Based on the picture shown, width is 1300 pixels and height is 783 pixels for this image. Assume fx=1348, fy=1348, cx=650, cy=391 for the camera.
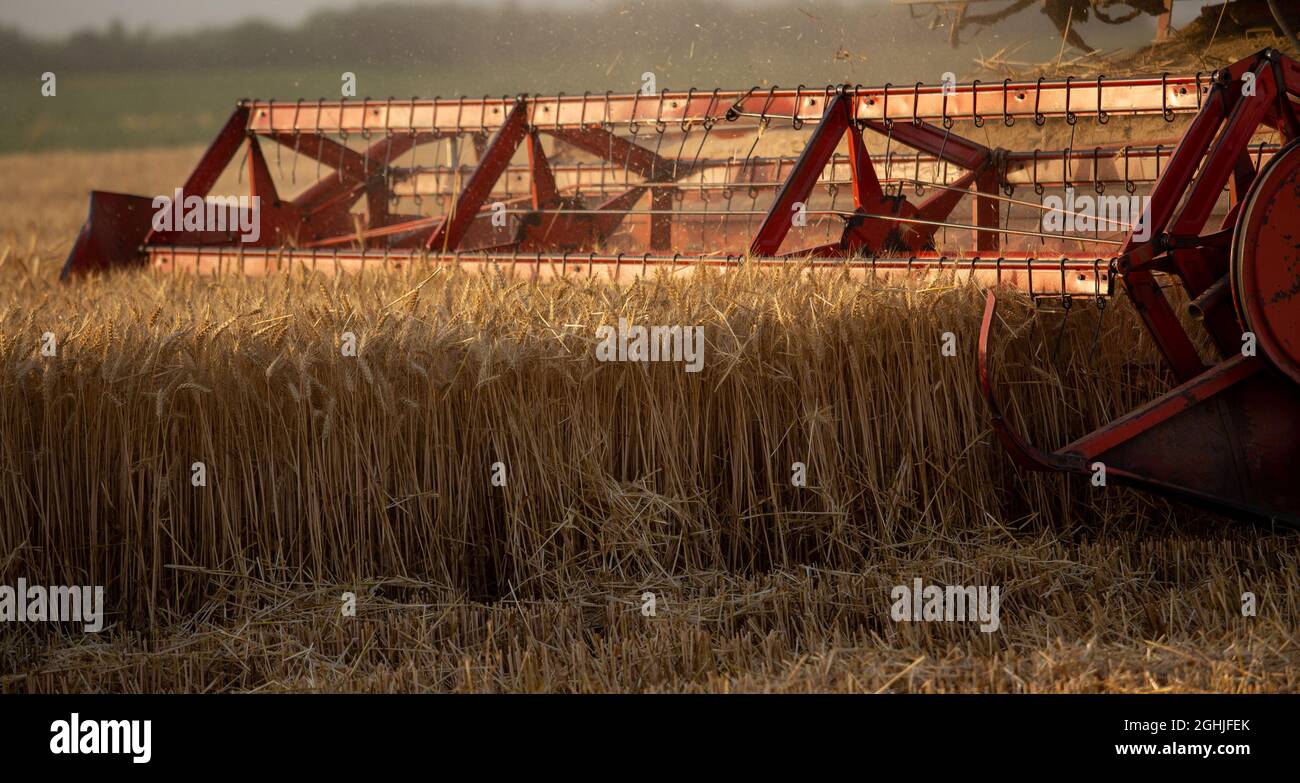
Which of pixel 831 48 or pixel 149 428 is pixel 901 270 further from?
pixel 831 48

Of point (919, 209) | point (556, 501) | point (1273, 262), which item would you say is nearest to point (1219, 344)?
point (1273, 262)

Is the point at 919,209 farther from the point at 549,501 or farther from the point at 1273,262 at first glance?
the point at 549,501

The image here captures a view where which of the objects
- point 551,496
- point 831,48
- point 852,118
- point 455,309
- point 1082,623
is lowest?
point 1082,623

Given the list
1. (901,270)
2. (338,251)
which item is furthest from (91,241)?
(901,270)

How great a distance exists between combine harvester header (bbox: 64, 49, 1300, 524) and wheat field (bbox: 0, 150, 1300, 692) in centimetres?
31

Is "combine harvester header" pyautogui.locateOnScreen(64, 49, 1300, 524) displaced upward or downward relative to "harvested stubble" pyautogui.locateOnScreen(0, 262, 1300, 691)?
upward

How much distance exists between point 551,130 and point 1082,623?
3.78 meters

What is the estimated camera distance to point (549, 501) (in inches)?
151

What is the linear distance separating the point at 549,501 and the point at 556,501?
0.02m

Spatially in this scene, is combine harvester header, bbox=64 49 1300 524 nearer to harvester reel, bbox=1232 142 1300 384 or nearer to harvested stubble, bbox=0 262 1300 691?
harvester reel, bbox=1232 142 1300 384

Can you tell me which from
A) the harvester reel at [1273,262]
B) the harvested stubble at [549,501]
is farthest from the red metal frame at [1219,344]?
the harvested stubble at [549,501]

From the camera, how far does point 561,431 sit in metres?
3.86

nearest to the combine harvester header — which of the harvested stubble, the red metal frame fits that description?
the red metal frame

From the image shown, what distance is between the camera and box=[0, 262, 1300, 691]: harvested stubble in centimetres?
341
